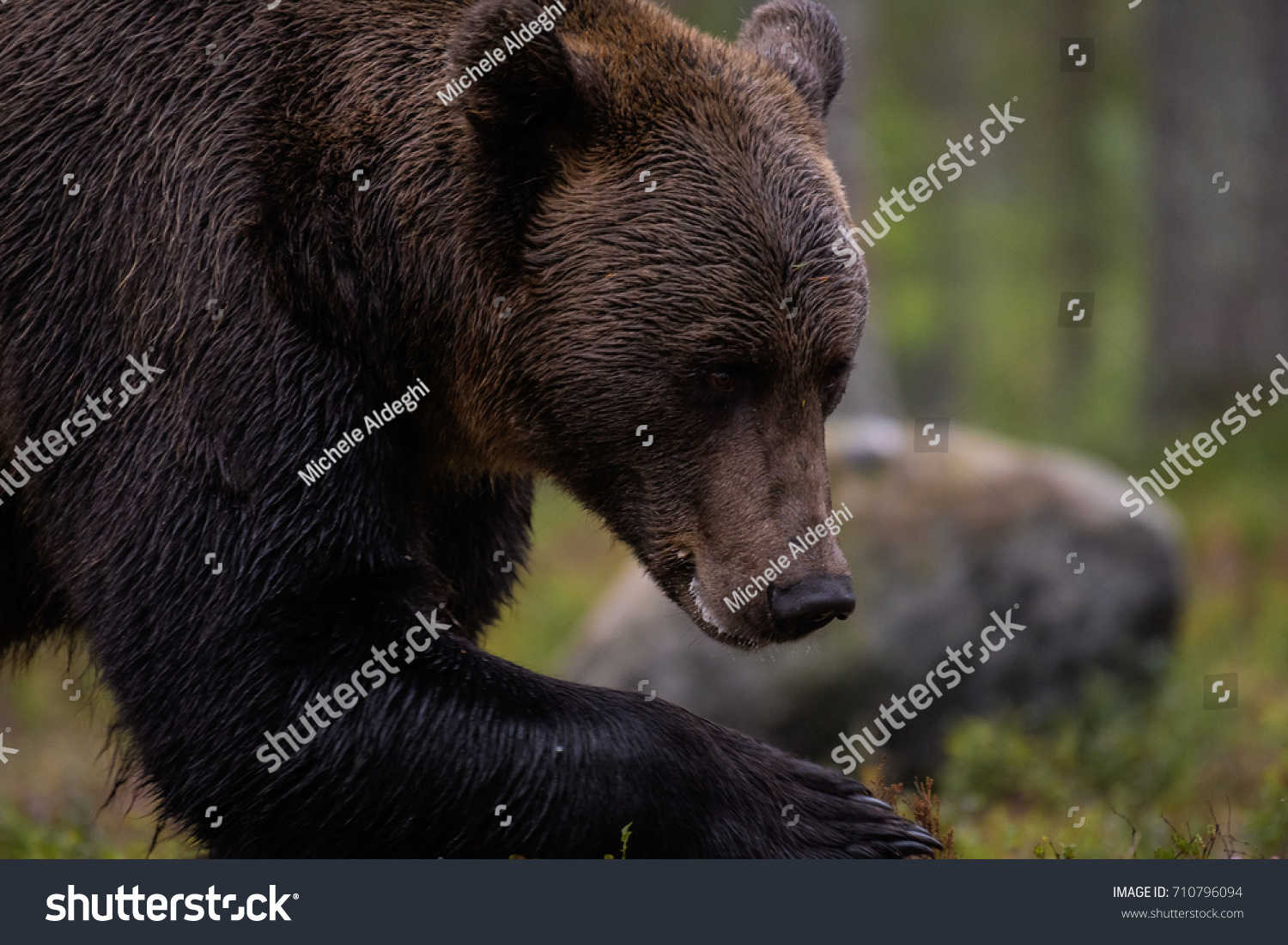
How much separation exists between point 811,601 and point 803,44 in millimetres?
2245

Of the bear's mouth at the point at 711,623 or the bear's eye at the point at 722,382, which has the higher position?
the bear's eye at the point at 722,382

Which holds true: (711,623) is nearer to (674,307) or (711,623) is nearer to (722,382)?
(722,382)

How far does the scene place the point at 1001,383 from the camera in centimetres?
2925

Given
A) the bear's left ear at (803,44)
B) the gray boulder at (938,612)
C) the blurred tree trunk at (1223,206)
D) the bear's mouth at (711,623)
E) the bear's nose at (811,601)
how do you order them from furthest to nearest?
1. the blurred tree trunk at (1223,206)
2. the gray boulder at (938,612)
3. the bear's left ear at (803,44)
4. the bear's mouth at (711,623)
5. the bear's nose at (811,601)

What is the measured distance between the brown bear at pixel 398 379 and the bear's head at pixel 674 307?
0.4 inches

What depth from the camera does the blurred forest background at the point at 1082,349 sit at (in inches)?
319

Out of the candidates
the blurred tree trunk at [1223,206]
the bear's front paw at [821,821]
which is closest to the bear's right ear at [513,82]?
the bear's front paw at [821,821]

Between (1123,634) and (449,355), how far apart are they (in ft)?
22.6

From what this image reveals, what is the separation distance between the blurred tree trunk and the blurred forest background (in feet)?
0.09

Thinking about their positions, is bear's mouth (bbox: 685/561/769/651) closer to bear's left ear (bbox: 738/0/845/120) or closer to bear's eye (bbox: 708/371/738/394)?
bear's eye (bbox: 708/371/738/394)

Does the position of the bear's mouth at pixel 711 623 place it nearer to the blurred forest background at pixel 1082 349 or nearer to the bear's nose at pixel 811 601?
the bear's nose at pixel 811 601

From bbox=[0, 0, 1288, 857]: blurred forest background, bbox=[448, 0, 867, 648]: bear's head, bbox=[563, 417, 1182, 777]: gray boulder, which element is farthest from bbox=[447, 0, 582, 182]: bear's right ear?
bbox=[563, 417, 1182, 777]: gray boulder

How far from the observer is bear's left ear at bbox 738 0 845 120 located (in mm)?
5191

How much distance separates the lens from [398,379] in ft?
15.6
